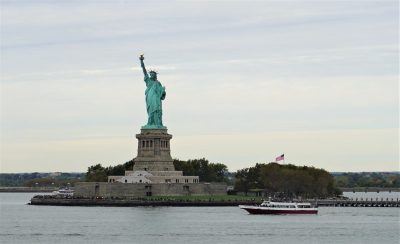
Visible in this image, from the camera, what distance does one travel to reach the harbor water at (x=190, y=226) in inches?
4537

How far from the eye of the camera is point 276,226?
13238 cm

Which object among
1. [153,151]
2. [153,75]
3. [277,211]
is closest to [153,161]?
[153,151]

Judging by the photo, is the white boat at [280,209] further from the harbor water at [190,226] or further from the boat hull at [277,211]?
the harbor water at [190,226]

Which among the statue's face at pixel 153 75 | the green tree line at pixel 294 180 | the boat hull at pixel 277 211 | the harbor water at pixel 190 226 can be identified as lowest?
the harbor water at pixel 190 226

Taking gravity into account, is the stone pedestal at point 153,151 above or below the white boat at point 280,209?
above

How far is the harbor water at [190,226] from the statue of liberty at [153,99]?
56.7 feet

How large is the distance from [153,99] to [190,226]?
174 feet

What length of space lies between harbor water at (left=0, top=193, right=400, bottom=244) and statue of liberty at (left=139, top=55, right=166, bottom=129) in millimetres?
17292

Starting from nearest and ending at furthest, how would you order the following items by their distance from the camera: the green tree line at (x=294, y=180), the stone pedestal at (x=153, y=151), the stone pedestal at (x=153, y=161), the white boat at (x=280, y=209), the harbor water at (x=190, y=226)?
the harbor water at (x=190, y=226) < the white boat at (x=280, y=209) < the stone pedestal at (x=153, y=161) < the stone pedestal at (x=153, y=151) < the green tree line at (x=294, y=180)

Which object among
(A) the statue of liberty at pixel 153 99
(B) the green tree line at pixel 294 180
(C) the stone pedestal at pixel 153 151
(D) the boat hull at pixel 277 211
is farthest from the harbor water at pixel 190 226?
(B) the green tree line at pixel 294 180

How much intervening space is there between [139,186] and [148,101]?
12.2m

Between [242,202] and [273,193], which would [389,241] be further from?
[273,193]

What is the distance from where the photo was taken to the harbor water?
115 meters

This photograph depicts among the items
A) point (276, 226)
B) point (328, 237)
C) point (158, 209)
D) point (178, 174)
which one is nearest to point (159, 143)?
point (178, 174)
